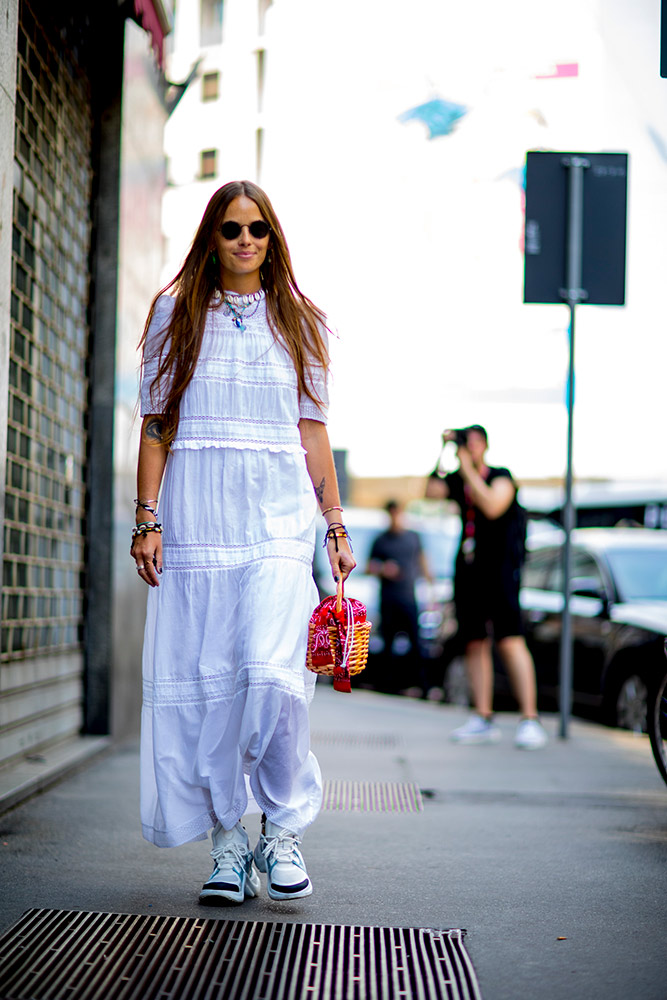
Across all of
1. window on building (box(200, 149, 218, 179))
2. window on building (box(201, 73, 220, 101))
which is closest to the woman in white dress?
window on building (box(200, 149, 218, 179))

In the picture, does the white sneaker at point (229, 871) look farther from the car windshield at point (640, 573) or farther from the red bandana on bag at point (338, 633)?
the car windshield at point (640, 573)

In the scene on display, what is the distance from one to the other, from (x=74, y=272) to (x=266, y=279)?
9.20 ft

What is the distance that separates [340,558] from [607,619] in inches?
223

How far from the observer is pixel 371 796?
18.2 feet

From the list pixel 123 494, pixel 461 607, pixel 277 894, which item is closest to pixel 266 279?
pixel 277 894

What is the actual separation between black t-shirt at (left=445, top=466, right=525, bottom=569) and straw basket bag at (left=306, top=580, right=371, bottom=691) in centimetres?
426

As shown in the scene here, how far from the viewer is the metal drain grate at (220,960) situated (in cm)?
280

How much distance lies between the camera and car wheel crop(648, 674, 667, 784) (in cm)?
479

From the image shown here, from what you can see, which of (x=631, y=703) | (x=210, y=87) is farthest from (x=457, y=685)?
(x=210, y=87)

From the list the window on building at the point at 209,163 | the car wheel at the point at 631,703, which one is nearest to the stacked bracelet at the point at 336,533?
the car wheel at the point at 631,703

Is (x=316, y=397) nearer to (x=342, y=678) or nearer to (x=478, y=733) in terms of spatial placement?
(x=342, y=678)

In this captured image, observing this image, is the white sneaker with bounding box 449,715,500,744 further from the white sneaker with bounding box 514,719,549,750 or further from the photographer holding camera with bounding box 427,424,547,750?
the white sneaker with bounding box 514,719,549,750

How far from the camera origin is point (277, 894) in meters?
3.51

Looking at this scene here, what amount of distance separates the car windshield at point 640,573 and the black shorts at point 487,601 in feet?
5.82
